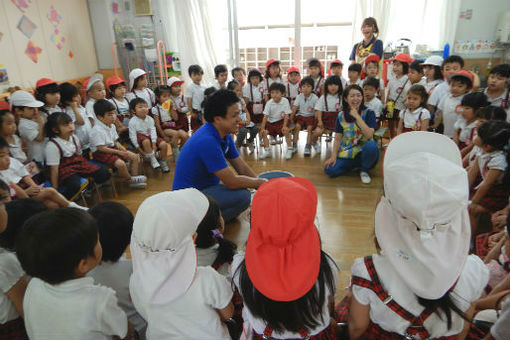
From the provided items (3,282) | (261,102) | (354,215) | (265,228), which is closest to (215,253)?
(265,228)

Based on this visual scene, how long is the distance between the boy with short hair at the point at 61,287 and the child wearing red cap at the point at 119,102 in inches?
112

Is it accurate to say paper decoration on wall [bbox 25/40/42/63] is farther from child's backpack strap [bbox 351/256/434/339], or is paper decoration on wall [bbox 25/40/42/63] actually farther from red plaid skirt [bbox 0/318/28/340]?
child's backpack strap [bbox 351/256/434/339]

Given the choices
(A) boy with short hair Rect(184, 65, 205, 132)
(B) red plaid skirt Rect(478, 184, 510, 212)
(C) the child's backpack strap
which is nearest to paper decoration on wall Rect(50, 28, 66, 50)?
(A) boy with short hair Rect(184, 65, 205, 132)

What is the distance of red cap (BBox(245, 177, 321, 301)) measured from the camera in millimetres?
817

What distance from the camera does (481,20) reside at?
196 inches

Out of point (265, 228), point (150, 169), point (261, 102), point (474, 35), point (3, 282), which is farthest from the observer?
point (474, 35)

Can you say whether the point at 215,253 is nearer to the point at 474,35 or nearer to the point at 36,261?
the point at 36,261

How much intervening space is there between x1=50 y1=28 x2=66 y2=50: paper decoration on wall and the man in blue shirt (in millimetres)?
4658

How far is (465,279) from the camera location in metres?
0.89

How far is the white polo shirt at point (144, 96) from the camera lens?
12.9 ft

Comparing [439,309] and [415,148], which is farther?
[415,148]

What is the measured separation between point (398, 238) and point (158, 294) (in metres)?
0.72

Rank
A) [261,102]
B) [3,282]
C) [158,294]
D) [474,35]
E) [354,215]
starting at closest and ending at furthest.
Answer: [158,294], [3,282], [354,215], [261,102], [474,35]

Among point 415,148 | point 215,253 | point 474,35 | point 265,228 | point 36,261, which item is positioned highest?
point 474,35
